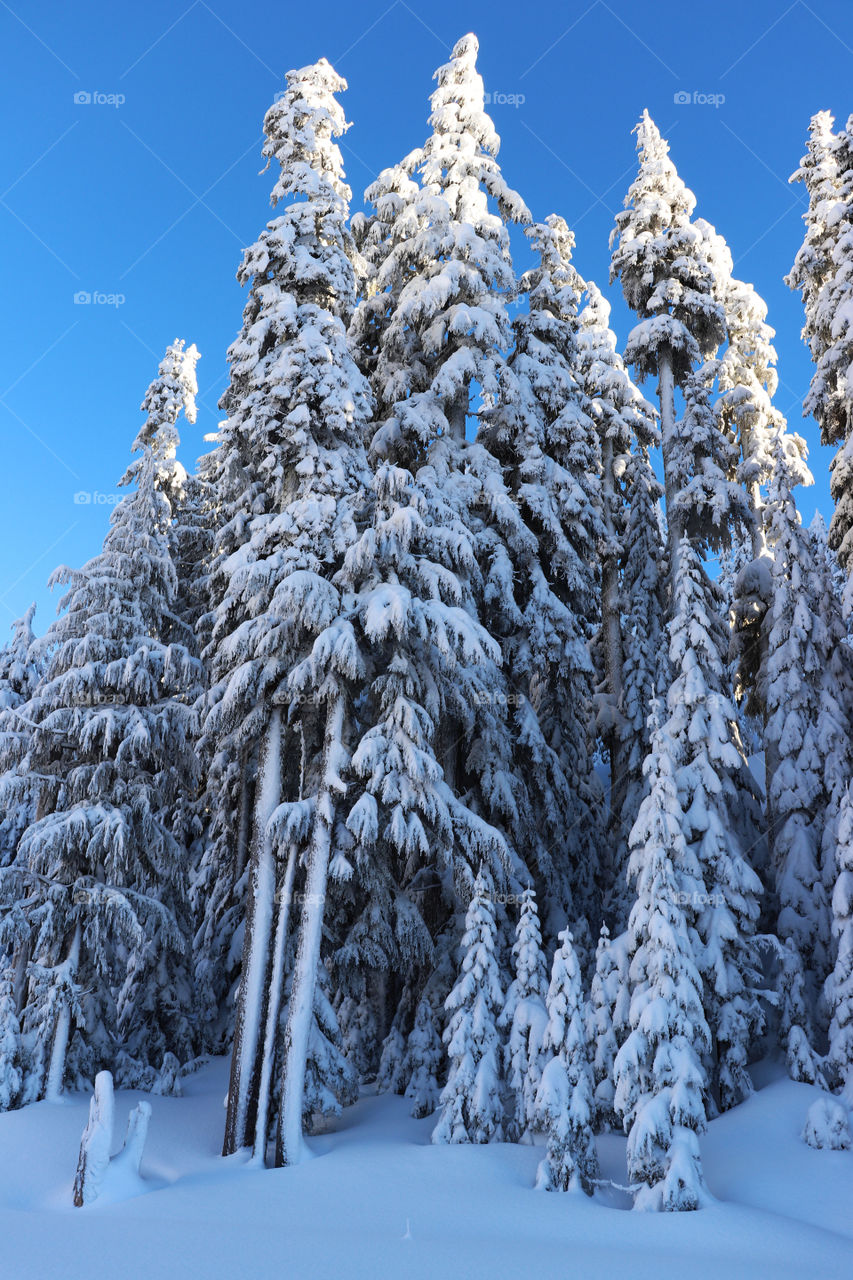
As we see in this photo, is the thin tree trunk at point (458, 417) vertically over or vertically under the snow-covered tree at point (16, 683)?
over

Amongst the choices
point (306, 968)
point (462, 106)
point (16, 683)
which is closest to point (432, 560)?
point (306, 968)

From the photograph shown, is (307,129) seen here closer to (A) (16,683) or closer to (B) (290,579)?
(B) (290,579)

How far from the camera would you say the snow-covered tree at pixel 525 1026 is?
13344 millimetres

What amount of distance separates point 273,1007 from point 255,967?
2.49 ft

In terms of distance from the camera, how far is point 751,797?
18.2m

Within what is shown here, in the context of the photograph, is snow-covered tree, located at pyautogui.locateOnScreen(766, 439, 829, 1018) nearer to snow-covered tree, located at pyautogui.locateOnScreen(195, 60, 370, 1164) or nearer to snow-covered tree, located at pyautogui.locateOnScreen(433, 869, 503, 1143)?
snow-covered tree, located at pyautogui.locateOnScreen(433, 869, 503, 1143)

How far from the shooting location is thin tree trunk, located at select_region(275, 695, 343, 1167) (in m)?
13.1

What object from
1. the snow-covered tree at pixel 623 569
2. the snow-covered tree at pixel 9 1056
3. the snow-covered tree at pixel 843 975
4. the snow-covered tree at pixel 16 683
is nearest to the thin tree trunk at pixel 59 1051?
the snow-covered tree at pixel 9 1056

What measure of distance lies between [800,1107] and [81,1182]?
36.0 feet

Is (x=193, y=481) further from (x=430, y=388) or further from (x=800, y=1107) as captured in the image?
(x=800, y=1107)

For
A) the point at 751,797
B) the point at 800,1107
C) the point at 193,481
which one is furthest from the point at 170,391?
the point at 800,1107

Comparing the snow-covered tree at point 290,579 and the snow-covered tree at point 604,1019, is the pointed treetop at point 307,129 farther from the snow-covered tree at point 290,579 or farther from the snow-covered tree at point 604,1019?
the snow-covered tree at point 604,1019

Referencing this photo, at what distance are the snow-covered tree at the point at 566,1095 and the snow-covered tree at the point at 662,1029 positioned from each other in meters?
0.62

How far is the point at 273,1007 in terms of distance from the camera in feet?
46.5
